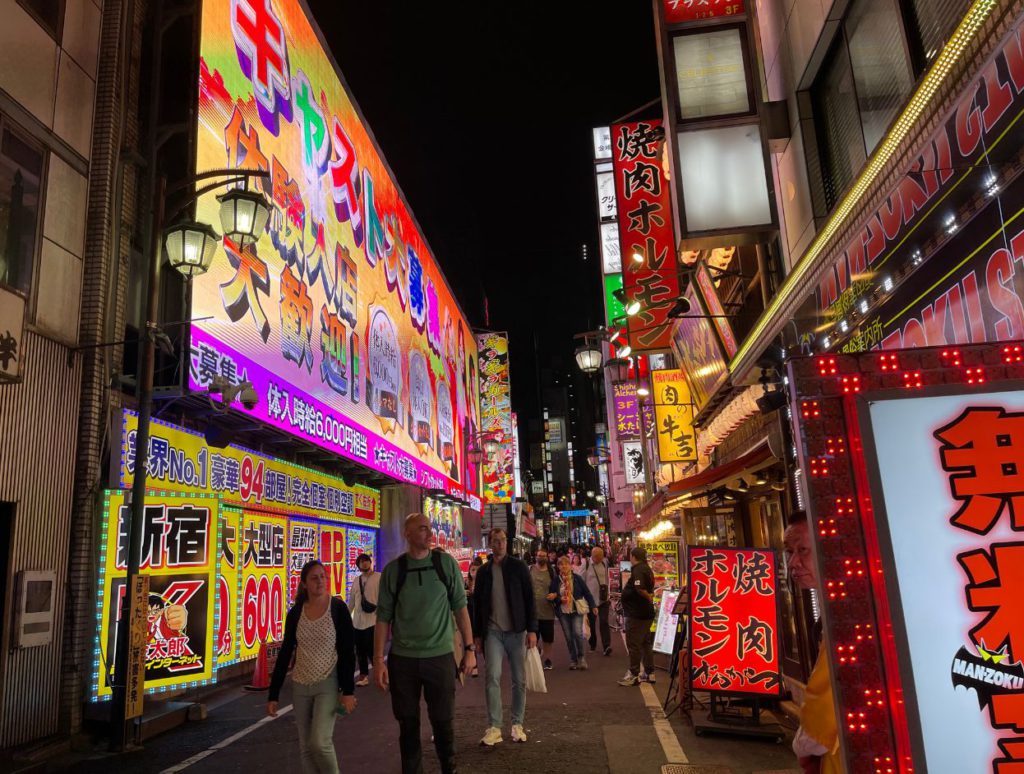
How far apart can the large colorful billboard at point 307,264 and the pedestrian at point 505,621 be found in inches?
207

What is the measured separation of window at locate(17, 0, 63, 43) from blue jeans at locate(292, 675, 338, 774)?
858 centimetres

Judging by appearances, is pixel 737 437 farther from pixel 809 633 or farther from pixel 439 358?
pixel 439 358

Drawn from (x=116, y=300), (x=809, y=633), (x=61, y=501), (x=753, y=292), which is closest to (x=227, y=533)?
(x=61, y=501)

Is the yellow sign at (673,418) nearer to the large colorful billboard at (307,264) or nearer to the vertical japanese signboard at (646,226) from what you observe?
the vertical japanese signboard at (646,226)

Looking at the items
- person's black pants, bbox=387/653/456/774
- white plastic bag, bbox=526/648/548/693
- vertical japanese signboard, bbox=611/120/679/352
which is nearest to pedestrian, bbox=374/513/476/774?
person's black pants, bbox=387/653/456/774

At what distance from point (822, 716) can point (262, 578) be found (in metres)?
11.2

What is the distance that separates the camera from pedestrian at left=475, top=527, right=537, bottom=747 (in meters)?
7.25

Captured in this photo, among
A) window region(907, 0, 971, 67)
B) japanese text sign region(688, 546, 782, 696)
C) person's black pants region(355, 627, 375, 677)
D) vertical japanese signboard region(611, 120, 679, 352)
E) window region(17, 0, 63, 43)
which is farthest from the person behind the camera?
vertical japanese signboard region(611, 120, 679, 352)

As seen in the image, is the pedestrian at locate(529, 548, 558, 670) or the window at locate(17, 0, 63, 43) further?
the pedestrian at locate(529, 548, 558, 670)

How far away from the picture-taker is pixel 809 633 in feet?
30.0

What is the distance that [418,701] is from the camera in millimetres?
5309

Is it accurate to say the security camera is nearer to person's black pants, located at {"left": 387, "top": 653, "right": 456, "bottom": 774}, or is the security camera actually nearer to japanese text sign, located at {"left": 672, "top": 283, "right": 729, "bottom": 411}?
person's black pants, located at {"left": 387, "top": 653, "right": 456, "bottom": 774}

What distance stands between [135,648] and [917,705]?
26.9 ft

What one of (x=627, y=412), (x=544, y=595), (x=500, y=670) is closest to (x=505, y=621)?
(x=500, y=670)
